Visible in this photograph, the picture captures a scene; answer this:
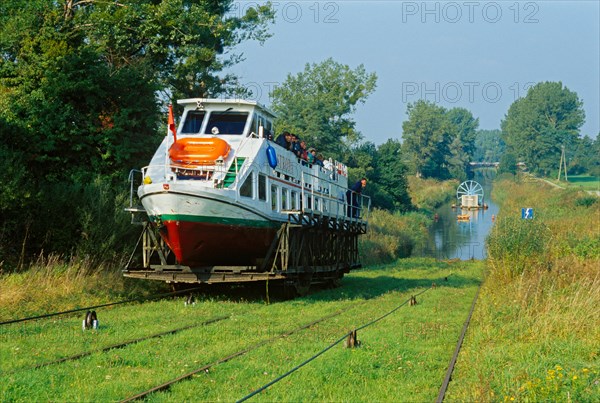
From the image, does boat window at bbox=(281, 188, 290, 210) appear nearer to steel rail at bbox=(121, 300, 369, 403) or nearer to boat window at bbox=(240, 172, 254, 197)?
boat window at bbox=(240, 172, 254, 197)

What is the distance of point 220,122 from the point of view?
2073 cm

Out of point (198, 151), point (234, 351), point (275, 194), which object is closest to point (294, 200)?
point (275, 194)

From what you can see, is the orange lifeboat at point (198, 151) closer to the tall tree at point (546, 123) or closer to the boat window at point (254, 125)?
the boat window at point (254, 125)

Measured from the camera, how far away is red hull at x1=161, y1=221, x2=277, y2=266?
58.7ft

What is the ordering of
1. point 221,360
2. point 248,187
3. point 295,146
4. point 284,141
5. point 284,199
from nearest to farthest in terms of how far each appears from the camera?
point 221,360
point 248,187
point 284,199
point 284,141
point 295,146

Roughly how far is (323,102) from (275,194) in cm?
Result: 5702

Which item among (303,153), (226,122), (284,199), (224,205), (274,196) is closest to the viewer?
(224,205)

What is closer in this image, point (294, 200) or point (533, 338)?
point (533, 338)

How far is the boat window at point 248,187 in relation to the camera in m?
18.6

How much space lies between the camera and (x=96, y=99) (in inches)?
971

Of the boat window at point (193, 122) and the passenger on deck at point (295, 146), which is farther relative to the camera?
the passenger on deck at point (295, 146)

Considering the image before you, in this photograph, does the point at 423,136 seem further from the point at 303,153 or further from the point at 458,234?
the point at 303,153

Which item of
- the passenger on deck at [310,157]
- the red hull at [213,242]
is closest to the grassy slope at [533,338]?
the red hull at [213,242]

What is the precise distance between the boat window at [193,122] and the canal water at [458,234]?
26327mm
